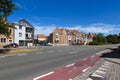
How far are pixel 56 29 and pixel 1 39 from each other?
2161 inches

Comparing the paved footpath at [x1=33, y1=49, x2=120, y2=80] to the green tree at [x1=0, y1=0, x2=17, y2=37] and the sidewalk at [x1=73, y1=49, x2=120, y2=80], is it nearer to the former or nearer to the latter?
the sidewalk at [x1=73, y1=49, x2=120, y2=80]

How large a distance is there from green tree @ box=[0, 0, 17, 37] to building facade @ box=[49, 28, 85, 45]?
91.9 m

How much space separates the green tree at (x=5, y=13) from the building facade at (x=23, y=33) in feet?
162

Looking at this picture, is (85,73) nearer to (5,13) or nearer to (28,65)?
(28,65)

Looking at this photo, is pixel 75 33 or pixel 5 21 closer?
pixel 5 21

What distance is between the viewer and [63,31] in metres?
130

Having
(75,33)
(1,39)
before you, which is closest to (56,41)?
(75,33)

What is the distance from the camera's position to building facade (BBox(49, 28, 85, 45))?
125 m

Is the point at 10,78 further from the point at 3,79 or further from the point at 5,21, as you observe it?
the point at 5,21

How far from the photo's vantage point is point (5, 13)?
32.2 meters

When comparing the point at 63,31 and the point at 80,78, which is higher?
the point at 63,31

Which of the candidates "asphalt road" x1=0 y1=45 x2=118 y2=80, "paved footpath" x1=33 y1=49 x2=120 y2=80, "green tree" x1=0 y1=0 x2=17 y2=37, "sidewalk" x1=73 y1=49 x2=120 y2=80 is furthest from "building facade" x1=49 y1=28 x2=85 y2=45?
"sidewalk" x1=73 y1=49 x2=120 y2=80

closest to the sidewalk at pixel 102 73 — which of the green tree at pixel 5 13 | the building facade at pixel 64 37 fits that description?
the green tree at pixel 5 13

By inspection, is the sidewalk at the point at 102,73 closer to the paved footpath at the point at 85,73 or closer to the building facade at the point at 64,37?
the paved footpath at the point at 85,73
